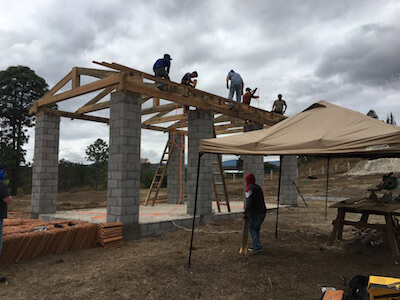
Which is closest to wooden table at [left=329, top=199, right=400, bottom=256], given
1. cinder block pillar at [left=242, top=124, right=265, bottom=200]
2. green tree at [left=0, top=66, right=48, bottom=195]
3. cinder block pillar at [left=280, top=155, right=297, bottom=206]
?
cinder block pillar at [left=242, top=124, right=265, bottom=200]

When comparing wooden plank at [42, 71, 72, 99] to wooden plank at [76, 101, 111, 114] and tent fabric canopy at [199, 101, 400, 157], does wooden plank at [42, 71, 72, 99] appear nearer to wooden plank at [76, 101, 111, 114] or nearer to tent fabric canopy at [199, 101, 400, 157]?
wooden plank at [76, 101, 111, 114]

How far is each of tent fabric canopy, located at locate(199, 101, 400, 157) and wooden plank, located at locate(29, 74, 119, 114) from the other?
11.7 feet

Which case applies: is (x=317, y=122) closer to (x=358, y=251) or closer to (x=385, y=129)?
(x=385, y=129)

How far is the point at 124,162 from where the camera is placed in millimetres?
7727

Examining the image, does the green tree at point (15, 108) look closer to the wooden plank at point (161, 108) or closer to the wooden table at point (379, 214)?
the wooden plank at point (161, 108)

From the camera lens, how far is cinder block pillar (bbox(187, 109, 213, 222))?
986 centimetres

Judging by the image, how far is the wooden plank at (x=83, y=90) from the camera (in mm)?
7955

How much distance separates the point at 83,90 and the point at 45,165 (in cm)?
Answer: 314

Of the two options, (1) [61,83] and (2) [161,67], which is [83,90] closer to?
(1) [61,83]

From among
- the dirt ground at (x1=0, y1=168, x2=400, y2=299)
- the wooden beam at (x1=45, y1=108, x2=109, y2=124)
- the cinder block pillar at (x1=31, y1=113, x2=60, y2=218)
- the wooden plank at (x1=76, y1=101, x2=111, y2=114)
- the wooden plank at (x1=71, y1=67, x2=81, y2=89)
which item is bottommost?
the dirt ground at (x1=0, y1=168, x2=400, y2=299)

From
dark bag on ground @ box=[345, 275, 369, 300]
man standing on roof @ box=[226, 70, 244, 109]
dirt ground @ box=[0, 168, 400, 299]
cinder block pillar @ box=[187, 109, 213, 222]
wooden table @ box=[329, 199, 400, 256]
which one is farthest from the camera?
man standing on roof @ box=[226, 70, 244, 109]

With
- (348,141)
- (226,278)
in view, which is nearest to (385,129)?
(348,141)

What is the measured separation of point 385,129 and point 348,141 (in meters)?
0.67

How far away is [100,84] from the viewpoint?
327 inches
